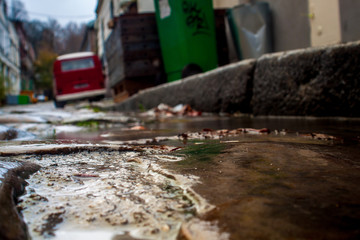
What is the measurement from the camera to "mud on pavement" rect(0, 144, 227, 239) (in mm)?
492

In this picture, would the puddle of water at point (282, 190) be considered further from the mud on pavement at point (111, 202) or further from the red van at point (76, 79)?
the red van at point (76, 79)

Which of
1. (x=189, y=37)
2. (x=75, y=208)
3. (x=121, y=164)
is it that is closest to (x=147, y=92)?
(x=189, y=37)

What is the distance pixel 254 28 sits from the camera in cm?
504

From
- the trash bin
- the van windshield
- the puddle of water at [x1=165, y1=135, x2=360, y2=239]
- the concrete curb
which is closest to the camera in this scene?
the puddle of water at [x1=165, y1=135, x2=360, y2=239]

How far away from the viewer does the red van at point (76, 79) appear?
455 inches

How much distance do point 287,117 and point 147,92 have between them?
130 inches

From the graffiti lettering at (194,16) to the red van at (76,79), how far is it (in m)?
7.21

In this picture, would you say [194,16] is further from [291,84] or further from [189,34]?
[291,84]

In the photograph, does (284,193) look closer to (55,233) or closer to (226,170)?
(226,170)

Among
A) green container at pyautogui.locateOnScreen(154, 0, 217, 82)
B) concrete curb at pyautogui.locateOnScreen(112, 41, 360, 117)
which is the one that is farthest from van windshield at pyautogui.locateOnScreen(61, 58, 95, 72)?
concrete curb at pyautogui.locateOnScreen(112, 41, 360, 117)

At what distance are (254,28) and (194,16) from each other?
1013 mm

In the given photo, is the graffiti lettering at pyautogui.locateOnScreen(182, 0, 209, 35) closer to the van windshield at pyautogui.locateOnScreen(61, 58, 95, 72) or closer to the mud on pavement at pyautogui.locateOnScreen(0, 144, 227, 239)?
the mud on pavement at pyautogui.locateOnScreen(0, 144, 227, 239)

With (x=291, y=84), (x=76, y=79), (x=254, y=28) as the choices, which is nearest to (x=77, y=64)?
(x=76, y=79)

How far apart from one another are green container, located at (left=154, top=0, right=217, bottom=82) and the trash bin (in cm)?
56
